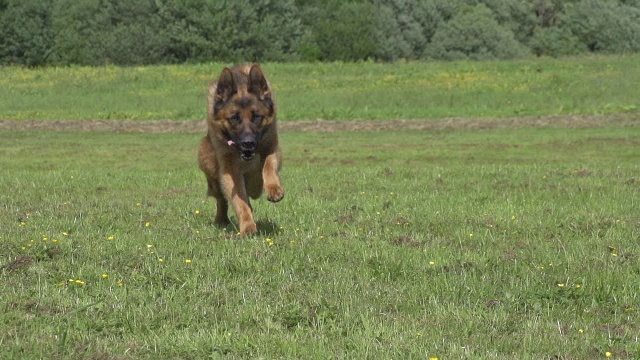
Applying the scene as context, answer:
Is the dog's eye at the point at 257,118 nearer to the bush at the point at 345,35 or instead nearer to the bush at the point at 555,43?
the bush at the point at 345,35

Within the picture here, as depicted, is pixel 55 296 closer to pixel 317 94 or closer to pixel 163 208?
pixel 163 208

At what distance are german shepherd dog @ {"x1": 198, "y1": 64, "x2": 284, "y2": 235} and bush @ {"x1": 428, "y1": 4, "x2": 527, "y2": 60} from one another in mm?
75898

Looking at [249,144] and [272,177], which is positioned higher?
[249,144]

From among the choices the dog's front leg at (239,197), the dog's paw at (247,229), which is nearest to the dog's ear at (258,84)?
the dog's front leg at (239,197)

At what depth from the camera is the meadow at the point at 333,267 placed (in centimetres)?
545

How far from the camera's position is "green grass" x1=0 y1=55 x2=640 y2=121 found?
39062 mm

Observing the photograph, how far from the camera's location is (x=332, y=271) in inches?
301

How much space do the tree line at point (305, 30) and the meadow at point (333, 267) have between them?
55.0 metres

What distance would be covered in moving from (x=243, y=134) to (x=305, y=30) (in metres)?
75.2

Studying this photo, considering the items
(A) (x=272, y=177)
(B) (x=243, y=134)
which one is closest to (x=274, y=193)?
(A) (x=272, y=177)

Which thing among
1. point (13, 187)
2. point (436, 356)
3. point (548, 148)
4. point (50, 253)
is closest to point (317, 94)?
point (548, 148)

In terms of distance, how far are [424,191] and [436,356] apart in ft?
31.5

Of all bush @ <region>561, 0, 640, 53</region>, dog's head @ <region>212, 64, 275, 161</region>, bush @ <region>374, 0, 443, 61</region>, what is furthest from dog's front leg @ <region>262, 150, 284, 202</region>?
bush @ <region>561, 0, 640, 53</region>

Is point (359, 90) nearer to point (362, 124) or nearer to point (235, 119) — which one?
point (362, 124)
